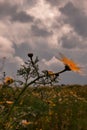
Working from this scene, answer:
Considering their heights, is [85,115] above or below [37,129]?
above

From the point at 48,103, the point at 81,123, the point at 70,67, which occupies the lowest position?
the point at 70,67

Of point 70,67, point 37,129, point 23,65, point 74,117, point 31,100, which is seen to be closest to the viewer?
point 70,67

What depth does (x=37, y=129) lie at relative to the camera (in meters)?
6.29

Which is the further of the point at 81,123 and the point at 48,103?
the point at 48,103

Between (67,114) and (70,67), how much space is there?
6208mm

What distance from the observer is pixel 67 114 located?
27.6 feet

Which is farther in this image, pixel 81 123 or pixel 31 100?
pixel 31 100

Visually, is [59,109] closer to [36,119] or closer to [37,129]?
[36,119]

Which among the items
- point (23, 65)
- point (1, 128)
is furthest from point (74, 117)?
point (1, 128)

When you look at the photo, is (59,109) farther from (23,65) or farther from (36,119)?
(23,65)

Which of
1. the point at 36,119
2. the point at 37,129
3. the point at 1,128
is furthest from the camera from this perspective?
the point at 36,119

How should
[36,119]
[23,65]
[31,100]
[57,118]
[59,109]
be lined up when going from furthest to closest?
1. [31,100]
2. [59,109]
3. [57,118]
4. [36,119]
5. [23,65]

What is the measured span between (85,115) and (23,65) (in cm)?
382

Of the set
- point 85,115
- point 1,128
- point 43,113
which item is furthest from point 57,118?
point 1,128
